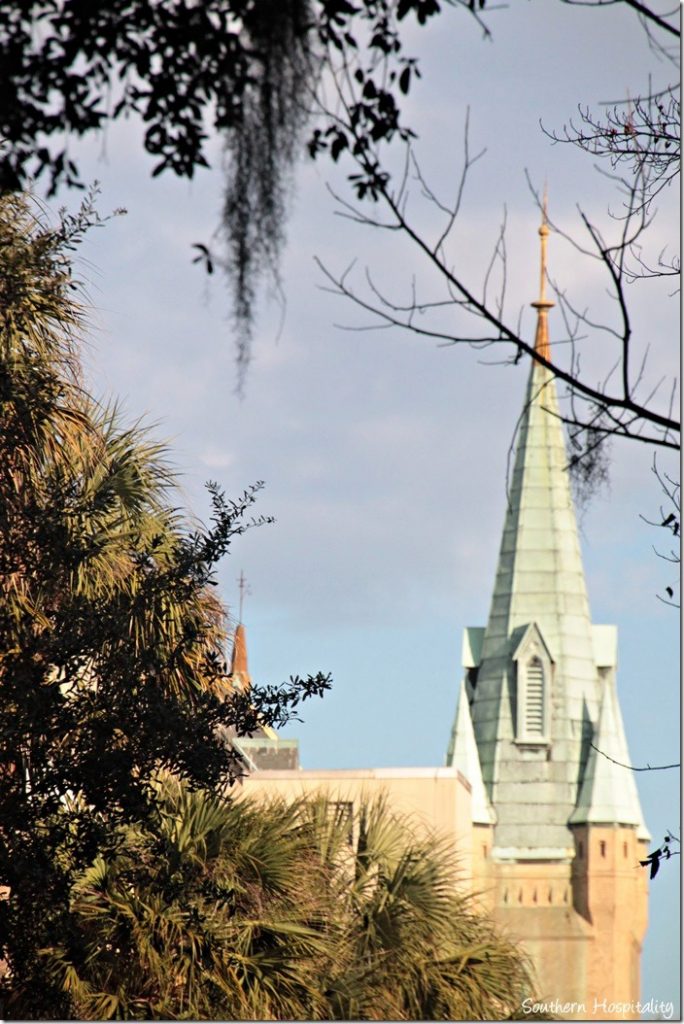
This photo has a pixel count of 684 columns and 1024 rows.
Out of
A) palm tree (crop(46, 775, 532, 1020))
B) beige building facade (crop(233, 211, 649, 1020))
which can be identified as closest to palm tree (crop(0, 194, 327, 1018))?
palm tree (crop(46, 775, 532, 1020))

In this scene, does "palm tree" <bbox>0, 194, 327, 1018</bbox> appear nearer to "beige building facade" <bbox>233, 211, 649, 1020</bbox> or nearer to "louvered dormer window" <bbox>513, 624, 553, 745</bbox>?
"beige building facade" <bbox>233, 211, 649, 1020</bbox>

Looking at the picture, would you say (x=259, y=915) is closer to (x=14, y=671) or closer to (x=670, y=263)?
(x=14, y=671)

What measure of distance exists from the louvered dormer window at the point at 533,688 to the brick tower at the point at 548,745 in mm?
34

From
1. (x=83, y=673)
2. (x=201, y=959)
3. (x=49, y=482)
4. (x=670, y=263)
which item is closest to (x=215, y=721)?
(x=83, y=673)

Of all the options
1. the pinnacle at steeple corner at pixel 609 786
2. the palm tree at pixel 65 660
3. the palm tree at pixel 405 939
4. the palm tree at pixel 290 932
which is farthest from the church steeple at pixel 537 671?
the palm tree at pixel 65 660

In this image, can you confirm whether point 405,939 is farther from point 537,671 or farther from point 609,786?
point 537,671

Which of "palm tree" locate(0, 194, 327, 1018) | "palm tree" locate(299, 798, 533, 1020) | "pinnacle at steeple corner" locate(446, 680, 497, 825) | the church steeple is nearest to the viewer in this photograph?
"palm tree" locate(0, 194, 327, 1018)

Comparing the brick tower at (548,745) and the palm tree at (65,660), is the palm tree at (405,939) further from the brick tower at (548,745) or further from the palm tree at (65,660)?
the brick tower at (548,745)

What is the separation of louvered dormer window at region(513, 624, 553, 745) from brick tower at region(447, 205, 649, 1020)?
0.11 feet

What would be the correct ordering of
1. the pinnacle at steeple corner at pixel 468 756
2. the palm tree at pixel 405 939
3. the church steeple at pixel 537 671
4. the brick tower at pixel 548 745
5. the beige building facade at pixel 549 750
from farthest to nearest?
the church steeple at pixel 537 671 → the pinnacle at steeple corner at pixel 468 756 → the brick tower at pixel 548 745 → the beige building facade at pixel 549 750 → the palm tree at pixel 405 939

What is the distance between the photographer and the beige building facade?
5891 cm

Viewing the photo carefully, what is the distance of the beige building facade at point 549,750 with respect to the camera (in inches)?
2319

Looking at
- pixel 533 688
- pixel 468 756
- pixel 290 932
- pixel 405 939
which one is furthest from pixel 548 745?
pixel 290 932

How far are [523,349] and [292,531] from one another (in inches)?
288
